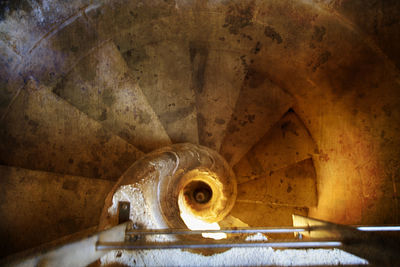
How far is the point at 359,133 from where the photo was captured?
2.82m

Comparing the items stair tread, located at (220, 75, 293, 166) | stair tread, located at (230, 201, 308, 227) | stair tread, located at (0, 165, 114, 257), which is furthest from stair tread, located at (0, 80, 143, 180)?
stair tread, located at (230, 201, 308, 227)

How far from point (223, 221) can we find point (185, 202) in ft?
2.83

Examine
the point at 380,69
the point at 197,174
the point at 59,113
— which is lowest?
the point at 197,174

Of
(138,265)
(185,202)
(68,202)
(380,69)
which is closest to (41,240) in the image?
(68,202)

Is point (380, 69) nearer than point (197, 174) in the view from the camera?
Yes

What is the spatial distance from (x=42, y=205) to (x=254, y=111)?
115 inches

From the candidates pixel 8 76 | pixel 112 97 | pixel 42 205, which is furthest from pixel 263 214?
pixel 8 76

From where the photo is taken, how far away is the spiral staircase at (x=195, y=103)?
2.65 m

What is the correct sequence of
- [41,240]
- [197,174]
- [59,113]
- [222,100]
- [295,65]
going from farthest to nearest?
[197,174], [222,100], [295,65], [59,113], [41,240]

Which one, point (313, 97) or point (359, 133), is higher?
point (313, 97)

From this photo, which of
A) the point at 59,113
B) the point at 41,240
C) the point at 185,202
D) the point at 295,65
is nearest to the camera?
the point at 41,240

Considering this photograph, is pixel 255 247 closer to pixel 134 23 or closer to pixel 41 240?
pixel 41 240

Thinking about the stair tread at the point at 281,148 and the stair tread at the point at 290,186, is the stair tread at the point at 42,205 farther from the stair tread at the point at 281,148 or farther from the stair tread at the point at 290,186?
the stair tread at the point at 290,186

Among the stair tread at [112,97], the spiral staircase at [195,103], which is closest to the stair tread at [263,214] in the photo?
the spiral staircase at [195,103]
